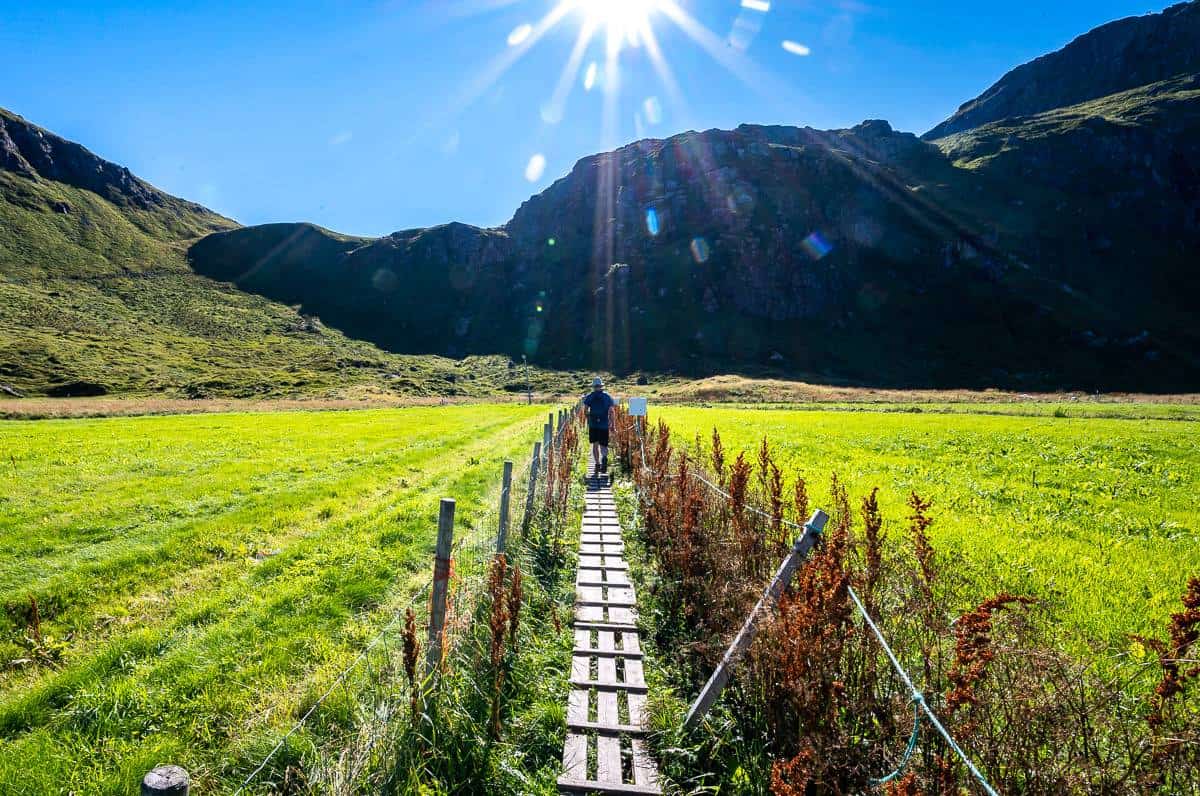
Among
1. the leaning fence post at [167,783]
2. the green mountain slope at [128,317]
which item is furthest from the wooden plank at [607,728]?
the green mountain slope at [128,317]

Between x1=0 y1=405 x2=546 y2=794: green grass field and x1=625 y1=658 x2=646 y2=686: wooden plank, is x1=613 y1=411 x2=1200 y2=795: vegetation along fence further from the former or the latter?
x1=0 y1=405 x2=546 y2=794: green grass field

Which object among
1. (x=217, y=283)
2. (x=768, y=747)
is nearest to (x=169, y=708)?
(x=768, y=747)

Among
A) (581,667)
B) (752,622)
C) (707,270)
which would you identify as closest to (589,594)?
(581,667)

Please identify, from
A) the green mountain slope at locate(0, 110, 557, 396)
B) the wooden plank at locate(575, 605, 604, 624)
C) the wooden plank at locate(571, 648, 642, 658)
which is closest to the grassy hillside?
the green mountain slope at locate(0, 110, 557, 396)

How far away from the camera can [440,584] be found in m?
4.16

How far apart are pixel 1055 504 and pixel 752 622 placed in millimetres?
11221

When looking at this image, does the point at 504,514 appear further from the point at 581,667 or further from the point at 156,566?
the point at 156,566

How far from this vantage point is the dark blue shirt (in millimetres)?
15531

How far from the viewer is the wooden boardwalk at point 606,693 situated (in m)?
3.93

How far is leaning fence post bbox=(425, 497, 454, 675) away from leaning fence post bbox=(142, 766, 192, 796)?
2169 millimetres

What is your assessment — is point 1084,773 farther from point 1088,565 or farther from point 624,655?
point 1088,565

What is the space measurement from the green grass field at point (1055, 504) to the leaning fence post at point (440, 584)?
4768 millimetres

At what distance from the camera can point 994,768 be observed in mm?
2838

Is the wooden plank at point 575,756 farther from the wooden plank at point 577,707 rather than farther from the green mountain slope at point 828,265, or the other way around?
the green mountain slope at point 828,265
